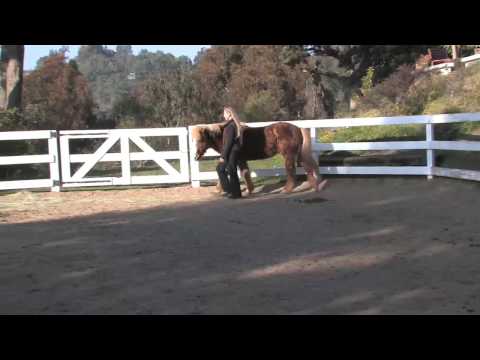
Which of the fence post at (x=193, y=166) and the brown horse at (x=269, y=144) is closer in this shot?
the brown horse at (x=269, y=144)

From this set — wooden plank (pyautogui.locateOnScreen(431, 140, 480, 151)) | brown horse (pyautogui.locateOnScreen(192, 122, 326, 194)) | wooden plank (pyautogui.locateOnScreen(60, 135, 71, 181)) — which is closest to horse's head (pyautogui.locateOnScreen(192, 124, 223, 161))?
brown horse (pyautogui.locateOnScreen(192, 122, 326, 194))

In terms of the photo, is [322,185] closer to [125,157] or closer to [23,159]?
[125,157]

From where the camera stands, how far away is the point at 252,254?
677 cm

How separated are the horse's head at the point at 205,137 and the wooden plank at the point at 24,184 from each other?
3788 millimetres

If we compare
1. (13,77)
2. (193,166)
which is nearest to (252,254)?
(193,166)

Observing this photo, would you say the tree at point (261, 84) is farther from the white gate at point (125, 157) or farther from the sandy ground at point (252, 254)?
the sandy ground at point (252, 254)

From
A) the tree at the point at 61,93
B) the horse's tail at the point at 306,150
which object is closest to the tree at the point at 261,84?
the tree at the point at 61,93

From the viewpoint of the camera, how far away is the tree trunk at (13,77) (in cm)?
1911

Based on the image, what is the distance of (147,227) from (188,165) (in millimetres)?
4726

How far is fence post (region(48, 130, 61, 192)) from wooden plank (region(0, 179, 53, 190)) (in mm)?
107

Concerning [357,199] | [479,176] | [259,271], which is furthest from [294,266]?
[479,176]

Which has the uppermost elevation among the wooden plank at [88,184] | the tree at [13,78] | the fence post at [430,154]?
the tree at [13,78]

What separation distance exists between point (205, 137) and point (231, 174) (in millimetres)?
934
